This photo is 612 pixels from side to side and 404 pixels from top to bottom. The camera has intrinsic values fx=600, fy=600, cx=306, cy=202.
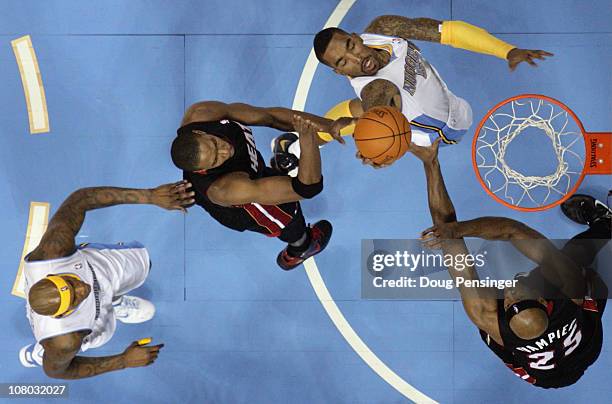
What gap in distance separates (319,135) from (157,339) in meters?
2.07

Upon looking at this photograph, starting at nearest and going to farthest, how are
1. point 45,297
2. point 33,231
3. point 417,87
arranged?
point 45,297 → point 417,87 → point 33,231

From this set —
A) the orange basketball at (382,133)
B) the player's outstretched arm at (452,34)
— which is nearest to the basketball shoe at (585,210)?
the player's outstretched arm at (452,34)

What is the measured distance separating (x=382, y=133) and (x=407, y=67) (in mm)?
590

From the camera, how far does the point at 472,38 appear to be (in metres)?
4.30

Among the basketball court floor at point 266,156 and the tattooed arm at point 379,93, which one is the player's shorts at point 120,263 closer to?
the basketball court floor at point 266,156

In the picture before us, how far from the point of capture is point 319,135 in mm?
4383

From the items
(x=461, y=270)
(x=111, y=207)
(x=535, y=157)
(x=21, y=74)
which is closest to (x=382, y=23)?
(x=535, y=157)

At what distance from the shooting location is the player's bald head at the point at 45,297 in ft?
13.0

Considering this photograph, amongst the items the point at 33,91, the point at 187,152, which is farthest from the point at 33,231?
the point at 187,152

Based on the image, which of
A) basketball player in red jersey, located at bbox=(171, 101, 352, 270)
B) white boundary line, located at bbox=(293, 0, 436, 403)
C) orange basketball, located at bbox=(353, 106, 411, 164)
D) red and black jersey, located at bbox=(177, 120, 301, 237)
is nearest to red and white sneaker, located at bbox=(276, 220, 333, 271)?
basketball player in red jersey, located at bbox=(171, 101, 352, 270)

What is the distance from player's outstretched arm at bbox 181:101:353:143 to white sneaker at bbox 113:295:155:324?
56.7 inches

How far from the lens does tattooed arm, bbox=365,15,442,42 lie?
4340mm

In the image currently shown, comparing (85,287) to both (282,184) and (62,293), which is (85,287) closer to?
(62,293)

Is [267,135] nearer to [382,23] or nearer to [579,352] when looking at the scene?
[382,23]
